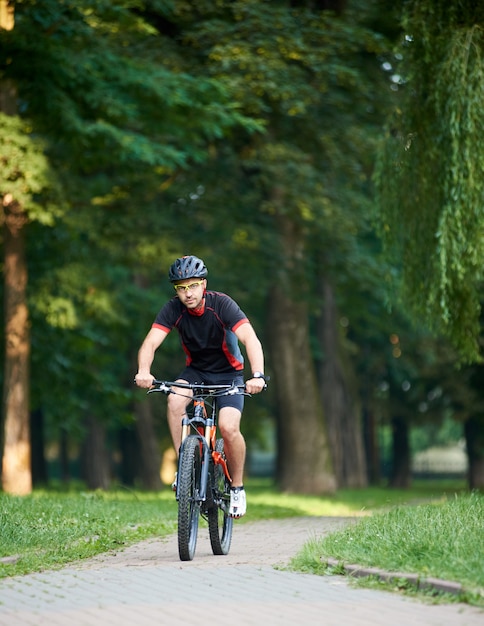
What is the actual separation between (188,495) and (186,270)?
5.09ft

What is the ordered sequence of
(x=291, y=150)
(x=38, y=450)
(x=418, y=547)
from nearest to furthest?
(x=418, y=547) < (x=291, y=150) < (x=38, y=450)

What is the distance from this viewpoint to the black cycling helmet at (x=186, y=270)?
8.57 metres

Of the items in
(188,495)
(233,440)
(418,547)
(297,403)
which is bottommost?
(418,547)

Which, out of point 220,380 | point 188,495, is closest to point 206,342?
point 220,380

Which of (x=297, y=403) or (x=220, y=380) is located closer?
(x=220, y=380)

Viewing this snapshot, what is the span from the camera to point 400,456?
42812mm

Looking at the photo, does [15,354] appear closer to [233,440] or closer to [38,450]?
[233,440]

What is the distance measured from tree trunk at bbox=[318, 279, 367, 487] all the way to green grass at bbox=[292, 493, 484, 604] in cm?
2210

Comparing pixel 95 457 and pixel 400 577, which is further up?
pixel 400 577

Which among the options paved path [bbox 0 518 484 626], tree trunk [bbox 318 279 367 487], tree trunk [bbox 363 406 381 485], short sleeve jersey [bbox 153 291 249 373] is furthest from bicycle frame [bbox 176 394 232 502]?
tree trunk [bbox 363 406 381 485]

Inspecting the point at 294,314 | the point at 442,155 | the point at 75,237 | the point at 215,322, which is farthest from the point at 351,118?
the point at 215,322

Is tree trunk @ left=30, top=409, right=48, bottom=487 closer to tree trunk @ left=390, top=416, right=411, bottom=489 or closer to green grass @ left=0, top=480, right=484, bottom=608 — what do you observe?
tree trunk @ left=390, top=416, right=411, bottom=489

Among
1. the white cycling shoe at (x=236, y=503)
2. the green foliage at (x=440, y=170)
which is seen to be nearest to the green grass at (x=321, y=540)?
the white cycling shoe at (x=236, y=503)

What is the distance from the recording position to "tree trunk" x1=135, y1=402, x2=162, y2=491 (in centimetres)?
3284
